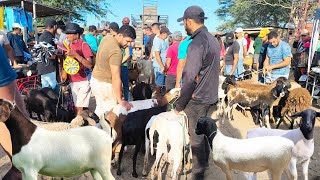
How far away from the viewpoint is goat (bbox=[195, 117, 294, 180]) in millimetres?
2980

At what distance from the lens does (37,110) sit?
568 cm

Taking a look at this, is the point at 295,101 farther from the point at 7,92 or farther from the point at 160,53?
the point at 7,92

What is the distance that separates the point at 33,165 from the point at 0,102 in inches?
22.6

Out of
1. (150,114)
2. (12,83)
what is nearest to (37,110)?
(150,114)

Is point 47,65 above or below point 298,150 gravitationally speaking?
above

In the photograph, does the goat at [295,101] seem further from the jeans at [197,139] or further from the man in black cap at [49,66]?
the man in black cap at [49,66]

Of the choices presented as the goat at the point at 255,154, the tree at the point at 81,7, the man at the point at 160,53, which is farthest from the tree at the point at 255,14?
the goat at the point at 255,154

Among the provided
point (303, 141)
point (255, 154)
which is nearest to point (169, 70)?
point (303, 141)

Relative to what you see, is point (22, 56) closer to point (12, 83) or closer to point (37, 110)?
point (37, 110)

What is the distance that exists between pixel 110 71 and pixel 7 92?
2.43m

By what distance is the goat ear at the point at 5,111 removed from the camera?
171 cm

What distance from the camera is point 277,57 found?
6230mm

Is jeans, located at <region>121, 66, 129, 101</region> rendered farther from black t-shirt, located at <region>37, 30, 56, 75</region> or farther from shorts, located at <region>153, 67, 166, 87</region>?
shorts, located at <region>153, 67, 166, 87</region>

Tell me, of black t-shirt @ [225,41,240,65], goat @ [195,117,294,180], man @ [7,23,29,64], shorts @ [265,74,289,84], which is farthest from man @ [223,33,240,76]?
man @ [7,23,29,64]
